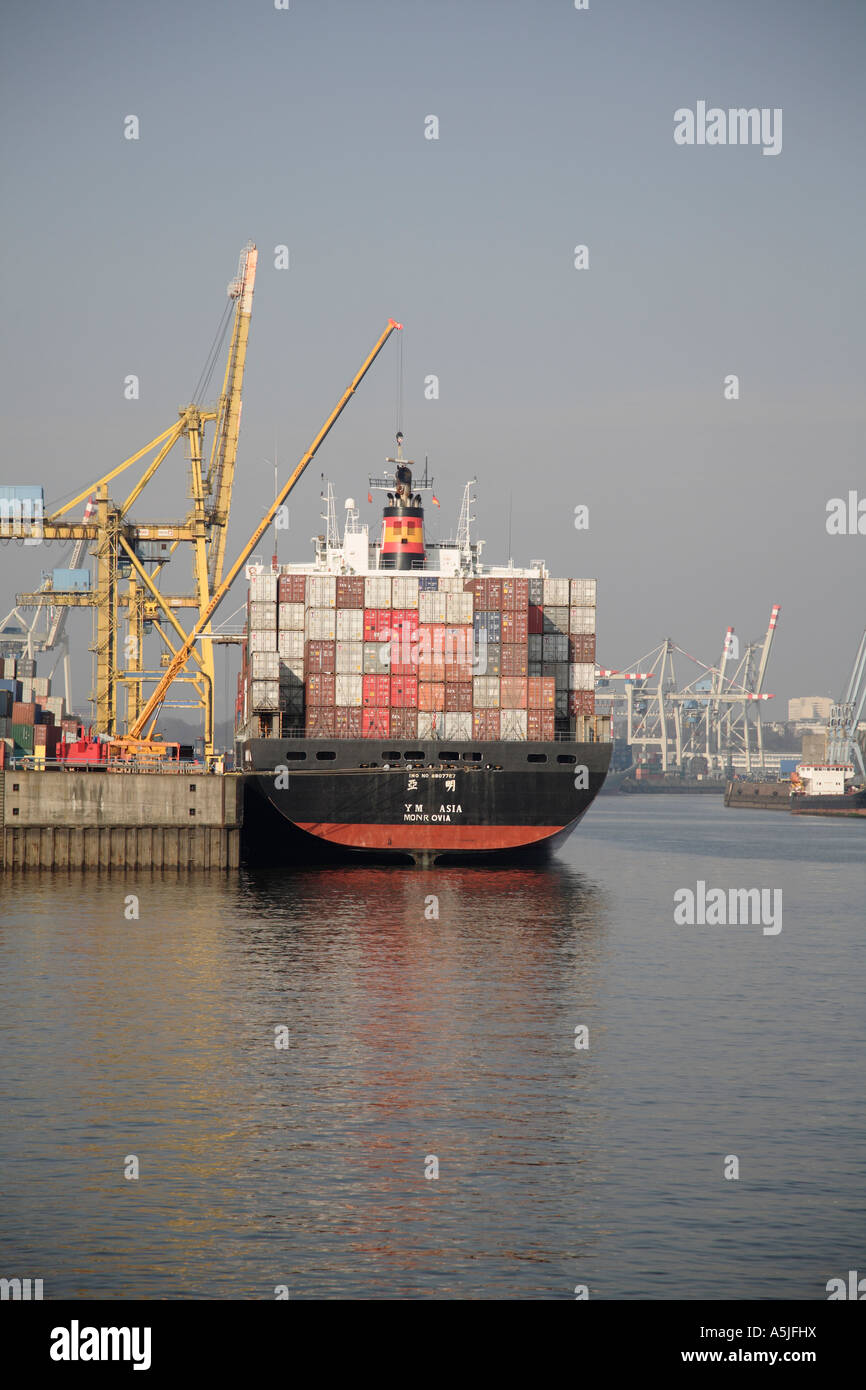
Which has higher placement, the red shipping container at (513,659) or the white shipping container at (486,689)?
the red shipping container at (513,659)

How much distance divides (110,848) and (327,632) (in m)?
16.4

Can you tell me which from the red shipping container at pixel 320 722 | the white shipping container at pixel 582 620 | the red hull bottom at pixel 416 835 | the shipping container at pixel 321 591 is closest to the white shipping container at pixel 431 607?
the shipping container at pixel 321 591

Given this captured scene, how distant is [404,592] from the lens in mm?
80938

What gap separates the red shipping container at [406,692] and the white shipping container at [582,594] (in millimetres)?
11521

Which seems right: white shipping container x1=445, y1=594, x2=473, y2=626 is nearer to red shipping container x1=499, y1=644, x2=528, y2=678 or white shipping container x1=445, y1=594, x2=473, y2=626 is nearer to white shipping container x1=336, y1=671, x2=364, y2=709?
red shipping container x1=499, y1=644, x2=528, y2=678

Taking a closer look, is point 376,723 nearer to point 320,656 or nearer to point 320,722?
point 320,722

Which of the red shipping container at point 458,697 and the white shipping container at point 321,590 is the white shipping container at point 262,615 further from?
the red shipping container at point 458,697

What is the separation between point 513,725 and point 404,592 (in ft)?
31.8

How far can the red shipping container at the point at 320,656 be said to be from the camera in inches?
3145

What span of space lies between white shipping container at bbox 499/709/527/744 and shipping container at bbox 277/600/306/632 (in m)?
12.8

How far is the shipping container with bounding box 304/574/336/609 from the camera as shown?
81312 millimetres

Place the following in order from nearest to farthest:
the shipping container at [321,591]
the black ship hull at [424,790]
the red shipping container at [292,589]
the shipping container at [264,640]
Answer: the black ship hull at [424,790] → the shipping container at [321,591] → the shipping container at [264,640] → the red shipping container at [292,589]

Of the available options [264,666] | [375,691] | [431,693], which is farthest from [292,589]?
[431,693]

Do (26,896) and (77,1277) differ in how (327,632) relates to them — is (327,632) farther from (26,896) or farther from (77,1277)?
(77,1277)
